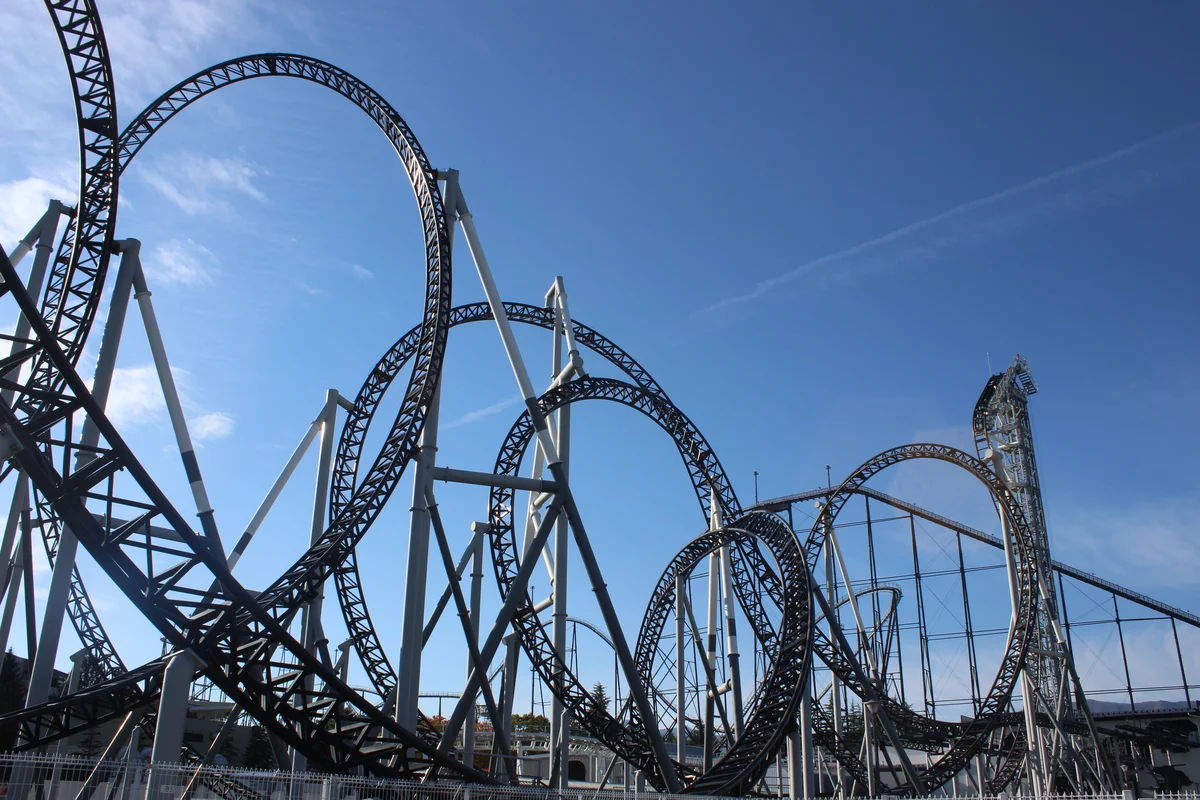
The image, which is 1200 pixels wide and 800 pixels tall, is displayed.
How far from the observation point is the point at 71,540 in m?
11.4

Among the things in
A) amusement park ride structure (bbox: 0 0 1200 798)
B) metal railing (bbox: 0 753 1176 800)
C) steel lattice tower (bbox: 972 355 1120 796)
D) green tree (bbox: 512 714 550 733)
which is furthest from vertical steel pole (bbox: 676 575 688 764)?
green tree (bbox: 512 714 550 733)

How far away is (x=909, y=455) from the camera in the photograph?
71.6 feet

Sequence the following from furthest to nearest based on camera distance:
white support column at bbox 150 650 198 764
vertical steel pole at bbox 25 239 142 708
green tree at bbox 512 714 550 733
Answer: green tree at bbox 512 714 550 733, vertical steel pole at bbox 25 239 142 708, white support column at bbox 150 650 198 764

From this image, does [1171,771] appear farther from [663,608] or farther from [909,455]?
[663,608]

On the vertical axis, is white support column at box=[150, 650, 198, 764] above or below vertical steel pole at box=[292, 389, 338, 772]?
below

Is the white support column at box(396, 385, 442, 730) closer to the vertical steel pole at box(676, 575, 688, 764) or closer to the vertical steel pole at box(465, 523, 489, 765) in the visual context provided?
the vertical steel pole at box(465, 523, 489, 765)

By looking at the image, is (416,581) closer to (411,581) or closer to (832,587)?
(411,581)

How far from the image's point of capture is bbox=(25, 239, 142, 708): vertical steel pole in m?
11.1

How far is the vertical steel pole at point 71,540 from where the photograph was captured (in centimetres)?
1108

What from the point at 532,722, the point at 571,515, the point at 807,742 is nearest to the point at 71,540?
the point at 571,515

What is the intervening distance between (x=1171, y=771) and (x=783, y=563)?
69.4 ft

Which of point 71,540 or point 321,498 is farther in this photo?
point 321,498

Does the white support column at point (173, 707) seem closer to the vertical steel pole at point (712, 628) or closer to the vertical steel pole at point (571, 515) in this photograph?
the vertical steel pole at point (571, 515)

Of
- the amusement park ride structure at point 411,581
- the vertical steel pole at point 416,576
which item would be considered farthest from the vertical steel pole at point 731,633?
the vertical steel pole at point 416,576
